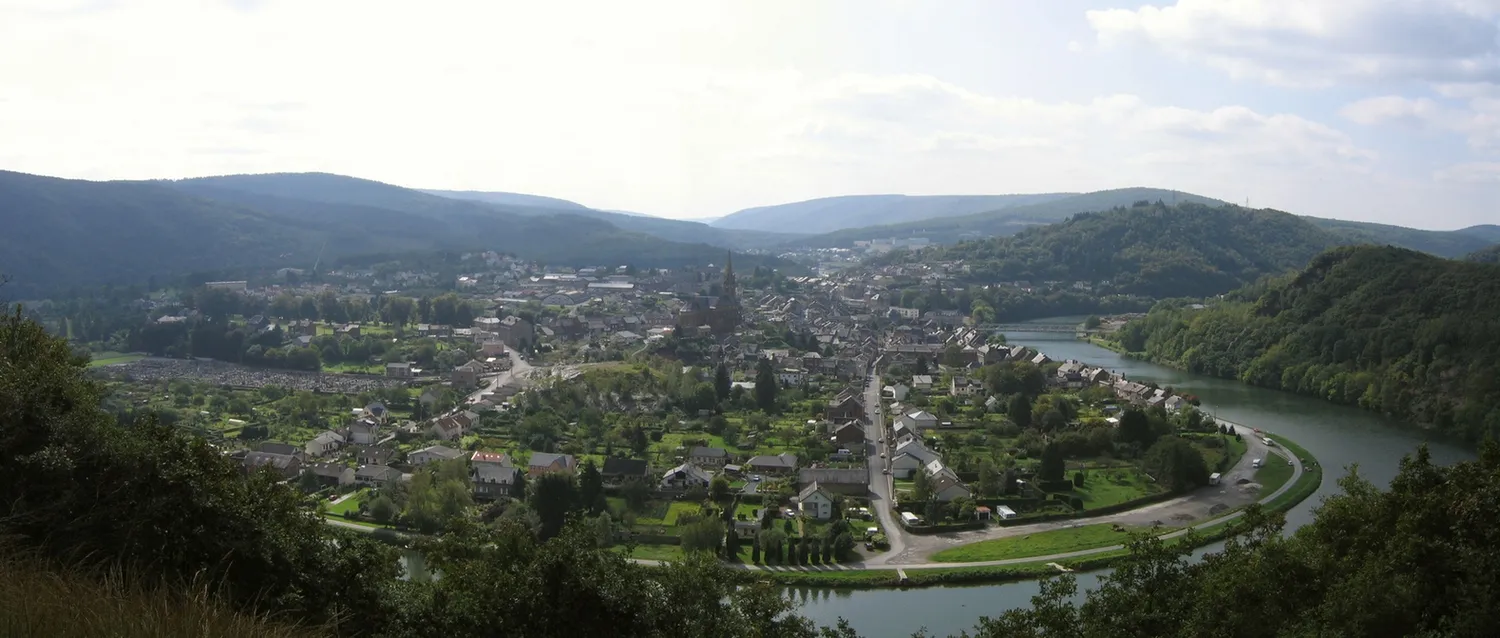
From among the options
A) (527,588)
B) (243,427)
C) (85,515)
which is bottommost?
(243,427)

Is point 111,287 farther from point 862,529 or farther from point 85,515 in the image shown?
point 85,515

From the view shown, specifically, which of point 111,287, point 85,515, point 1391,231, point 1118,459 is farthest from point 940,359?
point 1391,231

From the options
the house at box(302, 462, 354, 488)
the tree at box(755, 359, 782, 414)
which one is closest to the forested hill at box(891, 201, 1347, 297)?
the tree at box(755, 359, 782, 414)

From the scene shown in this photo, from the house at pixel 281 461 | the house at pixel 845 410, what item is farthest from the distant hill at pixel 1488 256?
the house at pixel 281 461

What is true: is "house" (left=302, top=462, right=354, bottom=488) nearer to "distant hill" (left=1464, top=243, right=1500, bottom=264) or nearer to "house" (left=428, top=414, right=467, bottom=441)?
"house" (left=428, top=414, right=467, bottom=441)

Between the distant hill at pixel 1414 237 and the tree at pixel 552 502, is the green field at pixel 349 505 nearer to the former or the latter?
the tree at pixel 552 502

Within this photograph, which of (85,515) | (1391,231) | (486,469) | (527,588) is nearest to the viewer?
(85,515)

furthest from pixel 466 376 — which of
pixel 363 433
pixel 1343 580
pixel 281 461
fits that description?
pixel 1343 580

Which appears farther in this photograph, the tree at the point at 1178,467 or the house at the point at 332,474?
the house at the point at 332,474
